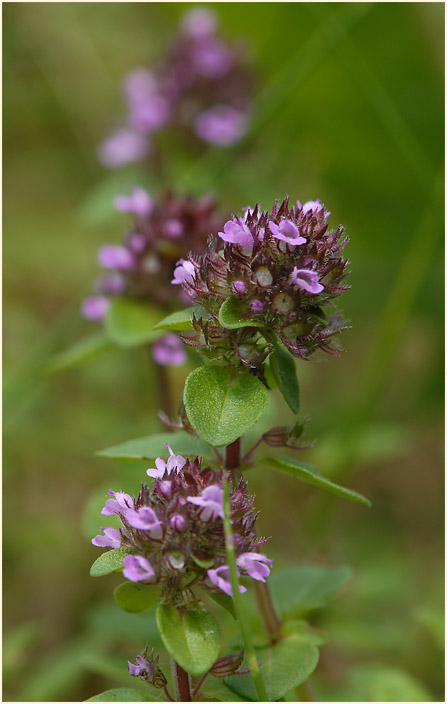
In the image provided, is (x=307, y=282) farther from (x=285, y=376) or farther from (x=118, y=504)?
(x=118, y=504)

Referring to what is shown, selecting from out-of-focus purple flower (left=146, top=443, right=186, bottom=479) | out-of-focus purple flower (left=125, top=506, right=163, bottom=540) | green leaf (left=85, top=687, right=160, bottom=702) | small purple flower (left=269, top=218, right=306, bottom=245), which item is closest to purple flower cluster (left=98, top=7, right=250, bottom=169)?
small purple flower (left=269, top=218, right=306, bottom=245)

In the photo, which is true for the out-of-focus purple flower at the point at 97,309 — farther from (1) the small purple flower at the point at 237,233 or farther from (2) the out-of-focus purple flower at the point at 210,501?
(2) the out-of-focus purple flower at the point at 210,501

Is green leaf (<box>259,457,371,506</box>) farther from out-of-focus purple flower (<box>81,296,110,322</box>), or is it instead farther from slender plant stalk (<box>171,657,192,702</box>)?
out-of-focus purple flower (<box>81,296,110,322</box>)

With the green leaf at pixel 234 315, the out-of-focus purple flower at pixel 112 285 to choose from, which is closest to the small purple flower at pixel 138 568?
the green leaf at pixel 234 315

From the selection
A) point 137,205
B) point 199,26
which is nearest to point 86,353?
point 137,205

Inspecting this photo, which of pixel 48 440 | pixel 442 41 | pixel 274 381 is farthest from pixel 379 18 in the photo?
pixel 274 381

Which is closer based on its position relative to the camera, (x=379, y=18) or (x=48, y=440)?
(x=48, y=440)

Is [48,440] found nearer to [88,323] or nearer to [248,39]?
[88,323]
